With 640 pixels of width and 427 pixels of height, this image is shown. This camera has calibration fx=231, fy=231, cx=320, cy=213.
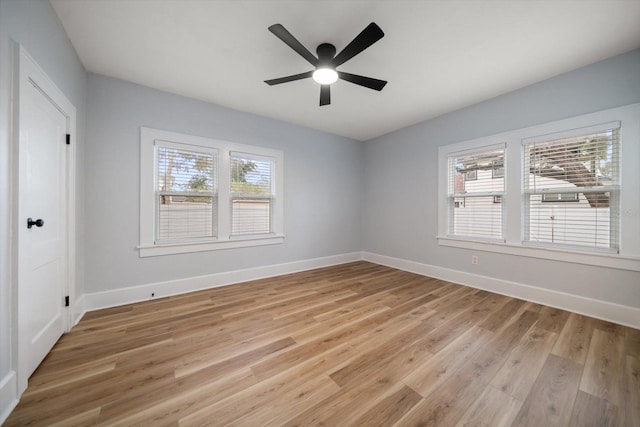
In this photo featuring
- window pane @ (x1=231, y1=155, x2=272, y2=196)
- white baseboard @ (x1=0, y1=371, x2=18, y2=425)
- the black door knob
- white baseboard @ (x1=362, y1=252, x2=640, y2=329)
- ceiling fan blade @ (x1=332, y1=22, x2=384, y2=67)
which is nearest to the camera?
white baseboard @ (x1=0, y1=371, x2=18, y2=425)

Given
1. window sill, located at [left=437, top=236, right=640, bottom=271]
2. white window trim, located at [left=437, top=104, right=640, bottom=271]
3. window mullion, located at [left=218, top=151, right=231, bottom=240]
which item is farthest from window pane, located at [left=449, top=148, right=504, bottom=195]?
window mullion, located at [left=218, top=151, right=231, bottom=240]

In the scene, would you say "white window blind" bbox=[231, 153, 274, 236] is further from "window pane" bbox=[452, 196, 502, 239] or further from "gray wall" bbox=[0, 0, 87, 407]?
"window pane" bbox=[452, 196, 502, 239]

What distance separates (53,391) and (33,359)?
1.26 feet

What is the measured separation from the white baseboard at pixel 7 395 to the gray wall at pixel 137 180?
1.55 metres

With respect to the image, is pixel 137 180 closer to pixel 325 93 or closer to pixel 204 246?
pixel 204 246

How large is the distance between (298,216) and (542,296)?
11.8 ft

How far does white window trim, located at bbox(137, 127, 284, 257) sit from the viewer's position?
2.92m

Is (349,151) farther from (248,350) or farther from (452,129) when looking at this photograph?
(248,350)

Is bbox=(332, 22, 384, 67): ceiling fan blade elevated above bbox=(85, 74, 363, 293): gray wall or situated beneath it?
elevated above

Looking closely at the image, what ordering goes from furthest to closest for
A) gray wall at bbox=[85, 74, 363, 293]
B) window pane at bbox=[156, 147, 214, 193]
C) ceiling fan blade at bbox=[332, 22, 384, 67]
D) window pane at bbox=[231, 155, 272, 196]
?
window pane at bbox=[231, 155, 272, 196], window pane at bbox=[156, 147, 214, 193], gray wall at bbox=[85, 74, 363, 293], ceiling fan blade at bbox=[332, 22, 384, 67]

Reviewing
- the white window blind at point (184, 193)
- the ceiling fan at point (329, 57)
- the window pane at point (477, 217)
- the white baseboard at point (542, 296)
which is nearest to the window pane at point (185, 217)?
the white window blind at point (184, 193)

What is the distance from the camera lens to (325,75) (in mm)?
2275

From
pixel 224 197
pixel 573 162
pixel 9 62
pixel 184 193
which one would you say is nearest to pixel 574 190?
pixel 573 162

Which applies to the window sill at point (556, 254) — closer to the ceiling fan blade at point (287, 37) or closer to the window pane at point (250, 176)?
the window pane at point (250, 176)
